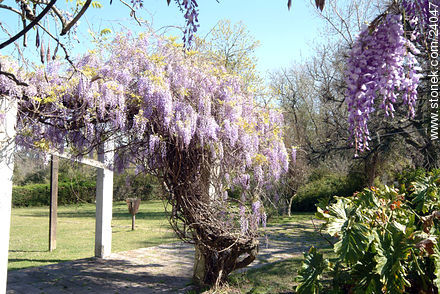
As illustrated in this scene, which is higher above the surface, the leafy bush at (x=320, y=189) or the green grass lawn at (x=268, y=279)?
the leafy bush at (x=320, y=189)

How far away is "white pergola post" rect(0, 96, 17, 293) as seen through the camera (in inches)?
153

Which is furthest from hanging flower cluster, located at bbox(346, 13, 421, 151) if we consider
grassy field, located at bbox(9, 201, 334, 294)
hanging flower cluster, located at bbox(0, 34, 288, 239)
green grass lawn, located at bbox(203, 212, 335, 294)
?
green grass lawn, located at bbox(203, 212, 335, 294)

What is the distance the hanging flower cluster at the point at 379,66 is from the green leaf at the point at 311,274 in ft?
6.48

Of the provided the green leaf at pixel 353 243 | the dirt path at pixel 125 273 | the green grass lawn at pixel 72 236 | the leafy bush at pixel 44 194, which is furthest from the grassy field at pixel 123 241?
the leafy bush at pixel 44 194

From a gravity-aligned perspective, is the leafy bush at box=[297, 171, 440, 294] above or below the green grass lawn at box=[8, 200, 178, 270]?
above

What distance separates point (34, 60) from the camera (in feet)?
12.9

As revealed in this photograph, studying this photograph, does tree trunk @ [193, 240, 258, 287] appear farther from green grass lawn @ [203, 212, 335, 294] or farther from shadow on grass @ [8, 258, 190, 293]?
shadow on grass @ [8, 258, 190, 293]

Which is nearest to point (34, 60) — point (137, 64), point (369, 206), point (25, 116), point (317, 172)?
point (25, 116)

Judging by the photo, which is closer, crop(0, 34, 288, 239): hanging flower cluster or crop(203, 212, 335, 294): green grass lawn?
crop(0, 34, 288, 239): hanging flower cluster

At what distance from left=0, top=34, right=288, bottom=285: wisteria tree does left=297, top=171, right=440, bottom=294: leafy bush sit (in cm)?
129

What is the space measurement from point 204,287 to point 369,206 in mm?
2250

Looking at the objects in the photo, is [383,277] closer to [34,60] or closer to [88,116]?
[88,116]

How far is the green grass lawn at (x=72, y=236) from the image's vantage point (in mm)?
7062

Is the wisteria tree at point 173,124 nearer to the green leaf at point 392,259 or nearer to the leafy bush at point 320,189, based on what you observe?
the green leaf at point 392,259
